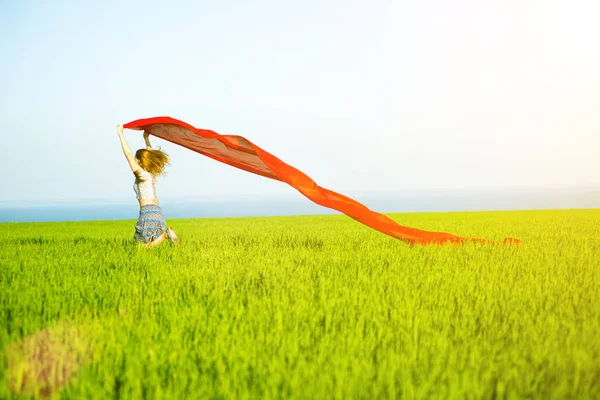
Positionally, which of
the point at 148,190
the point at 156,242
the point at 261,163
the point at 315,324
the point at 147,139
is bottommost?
the point at 315,324

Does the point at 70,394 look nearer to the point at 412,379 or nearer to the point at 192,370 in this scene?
the point at 192,370

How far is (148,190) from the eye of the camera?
8.21 meters

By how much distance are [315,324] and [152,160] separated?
509 centimetres

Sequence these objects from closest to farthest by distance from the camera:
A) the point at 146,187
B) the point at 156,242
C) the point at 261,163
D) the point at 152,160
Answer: the point at 152,160
the point at 146,187
the point at 156,242
the point at 261,163

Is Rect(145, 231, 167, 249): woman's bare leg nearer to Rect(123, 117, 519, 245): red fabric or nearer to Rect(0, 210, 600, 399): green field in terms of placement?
Rect(0, 210, 600, 399): green field

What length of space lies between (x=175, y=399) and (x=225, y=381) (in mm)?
271

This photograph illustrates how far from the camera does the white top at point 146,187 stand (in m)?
8.13

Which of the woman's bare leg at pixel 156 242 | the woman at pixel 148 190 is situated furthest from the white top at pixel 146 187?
the woman's bare leg at pixel 156 242

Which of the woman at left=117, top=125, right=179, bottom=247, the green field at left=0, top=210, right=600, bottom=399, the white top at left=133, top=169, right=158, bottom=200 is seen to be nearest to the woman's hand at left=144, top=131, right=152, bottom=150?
the woman at left=117, top=125, right=179, bottom=247

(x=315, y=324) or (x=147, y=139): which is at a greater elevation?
(x=147, y=139)

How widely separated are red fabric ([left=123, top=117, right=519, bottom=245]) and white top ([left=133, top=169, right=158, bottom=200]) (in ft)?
2.87

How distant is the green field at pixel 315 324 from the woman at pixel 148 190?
125cm

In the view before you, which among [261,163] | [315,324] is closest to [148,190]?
[261,163]

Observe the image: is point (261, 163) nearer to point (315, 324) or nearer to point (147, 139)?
point (147, 139)
